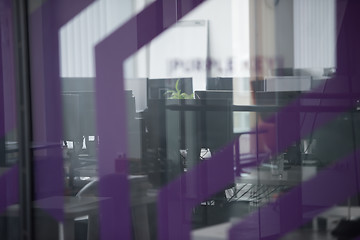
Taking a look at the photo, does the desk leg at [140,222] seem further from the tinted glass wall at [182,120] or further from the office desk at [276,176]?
the office desk at [276,176]

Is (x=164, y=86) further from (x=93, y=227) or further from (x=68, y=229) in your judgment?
(x=68, y=229)

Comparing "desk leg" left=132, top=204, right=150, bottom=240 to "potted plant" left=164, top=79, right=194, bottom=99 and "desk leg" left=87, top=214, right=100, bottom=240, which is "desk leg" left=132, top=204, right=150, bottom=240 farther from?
"potted plant" left=164, top=79, right=194, bottom=99

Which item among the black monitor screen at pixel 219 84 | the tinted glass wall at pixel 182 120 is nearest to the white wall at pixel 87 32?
the tinted glass wall at pixel 182 120

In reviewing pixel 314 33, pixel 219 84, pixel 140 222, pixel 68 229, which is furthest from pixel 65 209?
pixel 314 33

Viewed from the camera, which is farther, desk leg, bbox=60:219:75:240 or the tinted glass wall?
desk leg, bbox=60:219:75:240

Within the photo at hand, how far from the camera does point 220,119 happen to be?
2.24m

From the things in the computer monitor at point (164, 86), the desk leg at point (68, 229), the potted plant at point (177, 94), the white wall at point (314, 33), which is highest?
the white wall at point (314, 33)

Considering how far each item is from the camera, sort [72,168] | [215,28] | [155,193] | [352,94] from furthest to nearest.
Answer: [72,168]
[155,193]
[215,28]
[352,94]

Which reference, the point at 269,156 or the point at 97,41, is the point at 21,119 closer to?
the point at 97,41

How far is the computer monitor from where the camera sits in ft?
7.48

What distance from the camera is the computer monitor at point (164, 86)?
2281mm

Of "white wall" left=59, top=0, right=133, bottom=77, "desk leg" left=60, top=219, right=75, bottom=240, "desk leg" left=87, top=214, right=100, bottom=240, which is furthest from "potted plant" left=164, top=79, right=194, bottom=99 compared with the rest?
"desk leg" left=60, top=219, right=75, bottom=240

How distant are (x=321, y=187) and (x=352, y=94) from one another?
344 millimetres

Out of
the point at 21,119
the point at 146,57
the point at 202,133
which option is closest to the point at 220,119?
the point at 202,133
